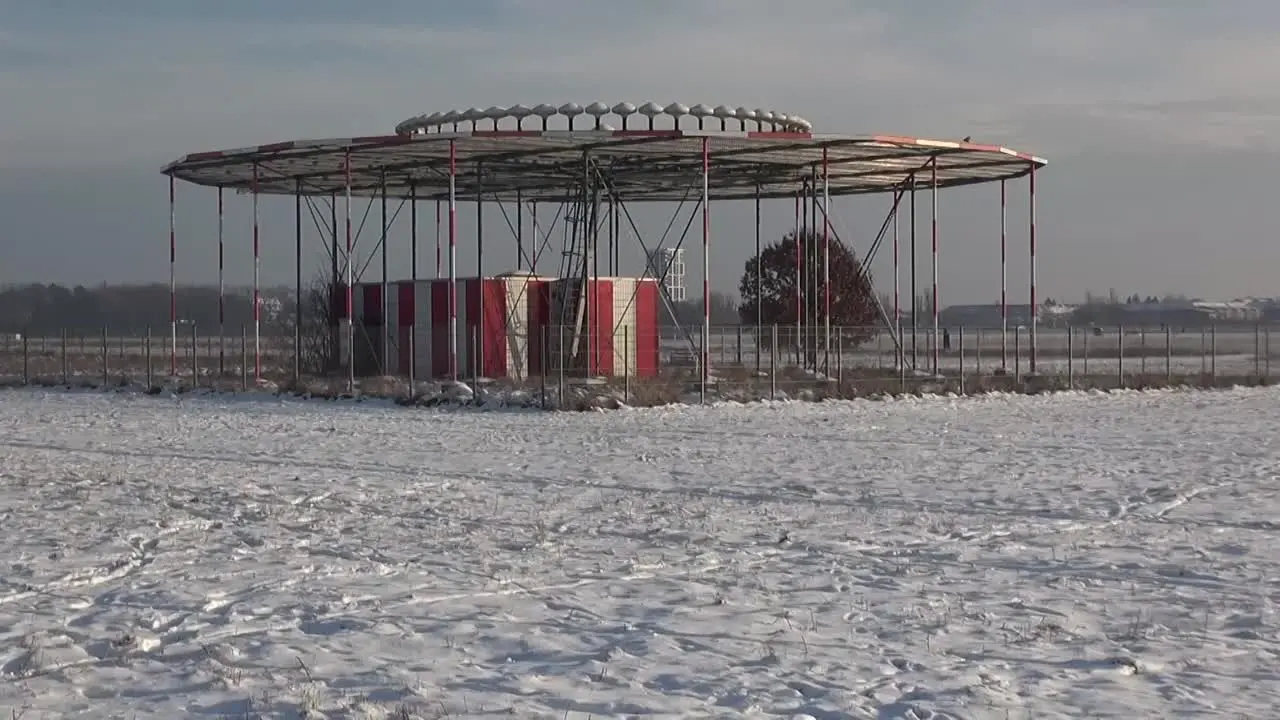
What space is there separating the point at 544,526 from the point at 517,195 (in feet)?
103

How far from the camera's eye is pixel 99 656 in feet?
27.8

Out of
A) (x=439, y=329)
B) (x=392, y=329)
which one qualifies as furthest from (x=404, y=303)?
(x=439, y=329)

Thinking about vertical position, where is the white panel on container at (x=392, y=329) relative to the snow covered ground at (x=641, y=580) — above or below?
above

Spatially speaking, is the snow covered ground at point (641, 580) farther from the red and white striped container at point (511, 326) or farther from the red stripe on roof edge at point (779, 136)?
the red and white striped container at point (511, 326)

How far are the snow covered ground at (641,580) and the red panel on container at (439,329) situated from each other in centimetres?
1470

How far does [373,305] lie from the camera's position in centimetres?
3934

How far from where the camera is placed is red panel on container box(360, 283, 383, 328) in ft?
128

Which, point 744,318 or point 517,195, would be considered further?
point 744,318

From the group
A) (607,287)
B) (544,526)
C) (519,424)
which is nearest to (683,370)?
(607,287)

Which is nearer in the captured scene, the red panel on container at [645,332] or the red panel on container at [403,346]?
the red panel on container at [403,346]

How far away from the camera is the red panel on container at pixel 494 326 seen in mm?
36062

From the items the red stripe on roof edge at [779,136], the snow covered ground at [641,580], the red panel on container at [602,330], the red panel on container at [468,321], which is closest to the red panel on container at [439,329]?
the red panel on container at [468,321]

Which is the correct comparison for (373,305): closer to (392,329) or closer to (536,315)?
(392,329)

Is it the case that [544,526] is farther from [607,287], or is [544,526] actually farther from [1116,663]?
[607,287]
